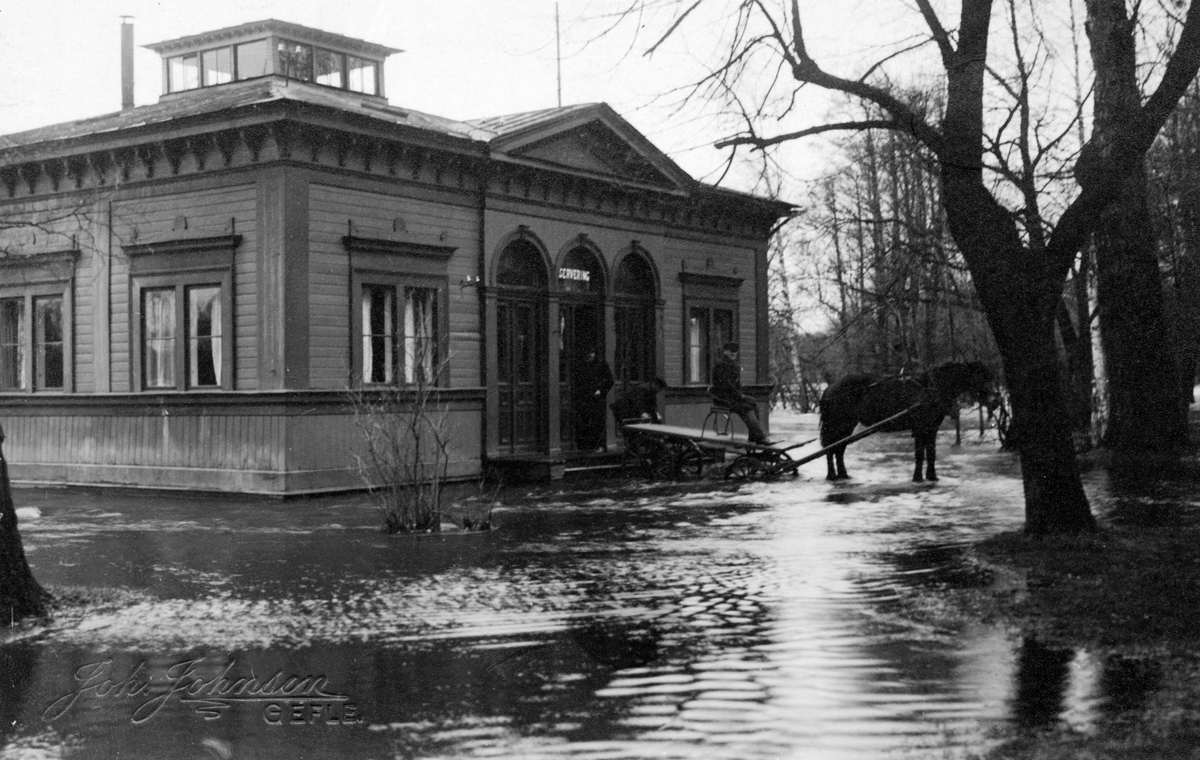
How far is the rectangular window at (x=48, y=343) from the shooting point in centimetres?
2277

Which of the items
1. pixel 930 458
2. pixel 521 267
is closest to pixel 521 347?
pixel 521 267

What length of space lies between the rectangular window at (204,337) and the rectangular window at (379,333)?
2222 millimetres

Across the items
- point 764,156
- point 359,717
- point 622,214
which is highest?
point 622,214

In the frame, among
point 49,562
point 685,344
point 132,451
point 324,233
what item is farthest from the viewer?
point 685,344

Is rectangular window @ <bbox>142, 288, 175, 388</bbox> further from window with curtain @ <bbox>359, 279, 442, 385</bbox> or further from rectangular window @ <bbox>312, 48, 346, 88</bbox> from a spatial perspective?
rectangular window @ <bbox>312, 48, 346, 88</bbox>

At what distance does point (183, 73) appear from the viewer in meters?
27.9

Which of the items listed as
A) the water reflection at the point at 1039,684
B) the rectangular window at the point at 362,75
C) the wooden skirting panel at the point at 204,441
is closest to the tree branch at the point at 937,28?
the water reflection at the point at 1039,684

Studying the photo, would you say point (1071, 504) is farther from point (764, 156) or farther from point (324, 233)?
point (324, 233)

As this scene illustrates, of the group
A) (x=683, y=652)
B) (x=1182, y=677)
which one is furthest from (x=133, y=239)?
(x=1182, y=677)

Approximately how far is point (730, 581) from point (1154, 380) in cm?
1352

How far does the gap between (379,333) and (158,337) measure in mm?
3516

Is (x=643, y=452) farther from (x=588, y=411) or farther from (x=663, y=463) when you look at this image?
(x=588, y=411)

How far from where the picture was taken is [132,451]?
2147 centimetres

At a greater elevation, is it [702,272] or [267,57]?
[267,57]
